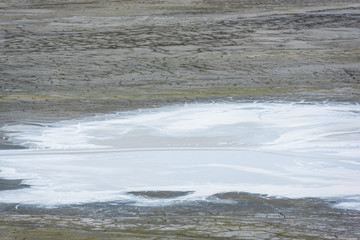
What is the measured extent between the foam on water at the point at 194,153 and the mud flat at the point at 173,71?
22 centimetres

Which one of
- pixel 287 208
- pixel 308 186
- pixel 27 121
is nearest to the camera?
pixel 287 208

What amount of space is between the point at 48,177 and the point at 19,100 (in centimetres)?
213

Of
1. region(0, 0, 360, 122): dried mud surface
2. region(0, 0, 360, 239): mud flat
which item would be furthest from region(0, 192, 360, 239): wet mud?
region(0, 0, 360, 122): dried mud surface

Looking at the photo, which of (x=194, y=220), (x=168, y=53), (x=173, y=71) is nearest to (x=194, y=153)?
(x=194, y=220)

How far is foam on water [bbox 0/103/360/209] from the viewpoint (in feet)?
13.2

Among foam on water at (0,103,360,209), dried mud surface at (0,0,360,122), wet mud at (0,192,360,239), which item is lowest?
wet mud at (0,192,360,239)

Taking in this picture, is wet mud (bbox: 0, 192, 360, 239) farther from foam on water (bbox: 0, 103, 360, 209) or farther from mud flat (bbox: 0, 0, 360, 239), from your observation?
foam on water (bbox: 0, 103, 360, 209)

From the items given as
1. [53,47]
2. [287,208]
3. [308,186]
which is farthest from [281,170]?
[53,47]

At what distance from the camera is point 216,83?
6.65 m

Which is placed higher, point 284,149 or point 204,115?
point 204,115

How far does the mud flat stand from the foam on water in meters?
0.22

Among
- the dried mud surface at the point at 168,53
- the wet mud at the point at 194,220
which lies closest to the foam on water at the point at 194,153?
the wet mud at the point at 194,220

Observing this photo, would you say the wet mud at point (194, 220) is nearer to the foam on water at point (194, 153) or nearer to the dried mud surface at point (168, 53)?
the foam on water at point (194, 153)

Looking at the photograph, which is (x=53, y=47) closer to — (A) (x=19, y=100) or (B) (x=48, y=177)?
(A) (x=19, y=100)
